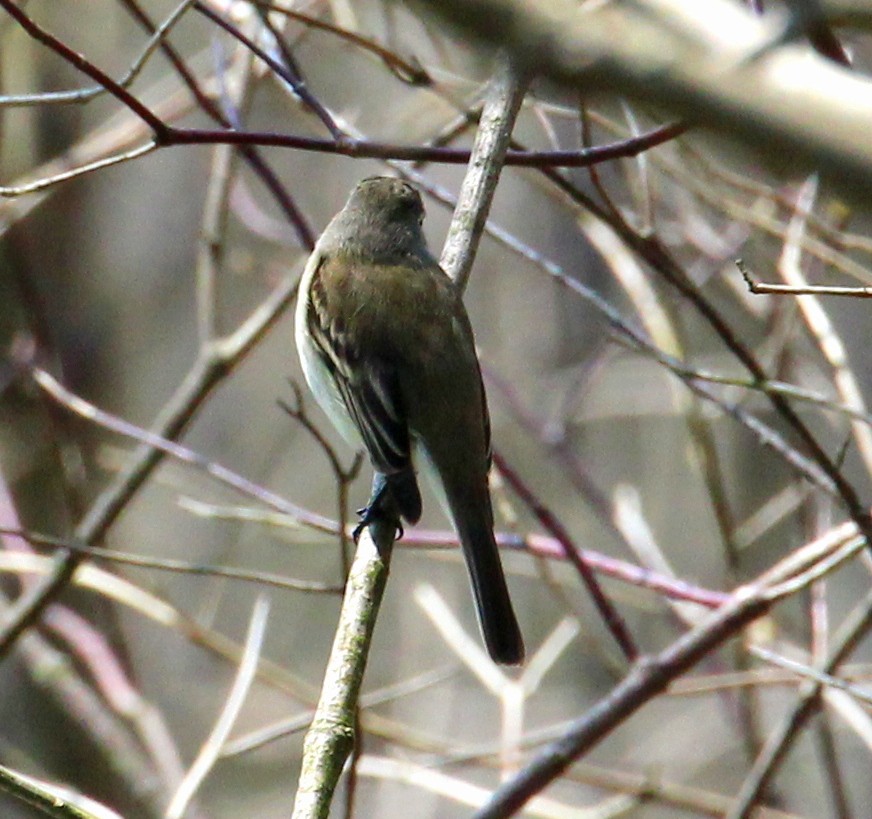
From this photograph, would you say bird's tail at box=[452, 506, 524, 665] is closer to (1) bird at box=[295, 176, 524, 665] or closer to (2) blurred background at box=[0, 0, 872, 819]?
(1) bird at box=[295, 176, 524, 665]

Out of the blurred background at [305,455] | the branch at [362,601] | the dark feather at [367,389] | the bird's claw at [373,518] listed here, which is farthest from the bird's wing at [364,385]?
the blurred background at [305,455]

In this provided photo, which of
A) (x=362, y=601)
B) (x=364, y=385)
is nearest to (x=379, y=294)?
(x=364, y=385)

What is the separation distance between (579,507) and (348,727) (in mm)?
5628

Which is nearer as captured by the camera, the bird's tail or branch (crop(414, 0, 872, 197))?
branch (crop(414, 0, 872, 197))

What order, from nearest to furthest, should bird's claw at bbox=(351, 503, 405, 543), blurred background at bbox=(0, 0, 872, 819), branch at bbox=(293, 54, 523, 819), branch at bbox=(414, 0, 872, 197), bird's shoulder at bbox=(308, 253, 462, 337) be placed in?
branch at bbox=(414, 0, 872, 197) → branch at bbox=(293, 54, 523, 819) → bird's claw at bbox=(351, 503, 405, 543) → bird's shoulder at bbox=(308, 253, 462, 337) → blurred background at bbox=(0, 0, 872, 819)

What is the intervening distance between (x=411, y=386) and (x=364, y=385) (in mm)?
123

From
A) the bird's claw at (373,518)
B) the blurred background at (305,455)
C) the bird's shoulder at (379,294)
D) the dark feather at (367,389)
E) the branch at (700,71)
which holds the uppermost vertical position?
the blurred background at (305,455)

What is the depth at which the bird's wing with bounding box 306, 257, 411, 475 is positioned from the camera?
301 centimetres

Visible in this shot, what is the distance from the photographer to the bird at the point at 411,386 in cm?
295

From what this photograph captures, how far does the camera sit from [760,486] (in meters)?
7.18

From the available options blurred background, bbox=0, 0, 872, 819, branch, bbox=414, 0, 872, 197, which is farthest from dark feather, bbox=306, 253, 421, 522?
branch, bbox=414, 0, 872, 197

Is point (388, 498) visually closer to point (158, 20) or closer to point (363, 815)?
point (363, 815)

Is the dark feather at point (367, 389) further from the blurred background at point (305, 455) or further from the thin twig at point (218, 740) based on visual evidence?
the blurred background at point (305, 455)

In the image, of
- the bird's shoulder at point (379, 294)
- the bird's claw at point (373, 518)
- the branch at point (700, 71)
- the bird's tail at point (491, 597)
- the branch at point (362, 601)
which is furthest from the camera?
the bird's shoulder at point (379, 294)
